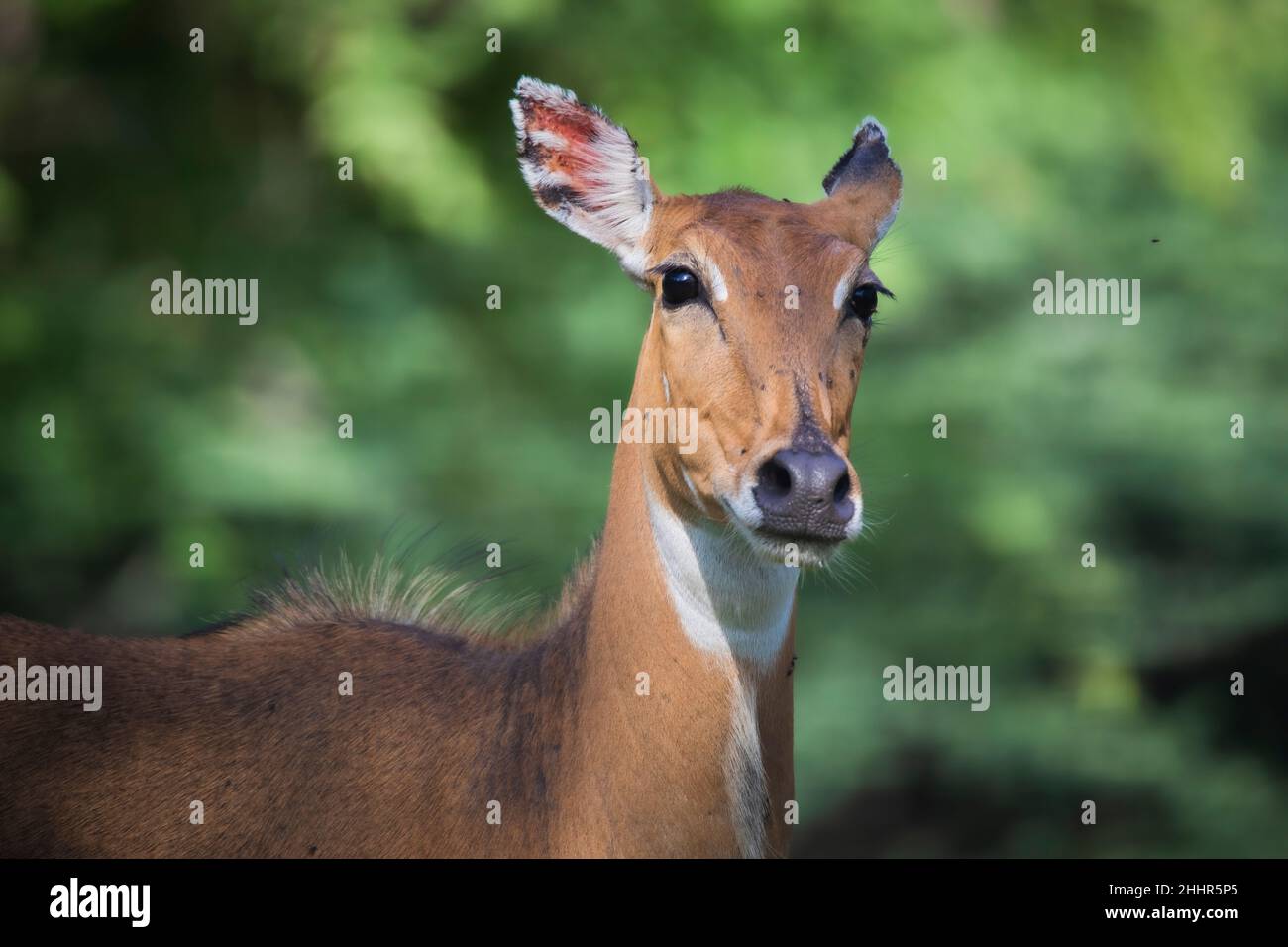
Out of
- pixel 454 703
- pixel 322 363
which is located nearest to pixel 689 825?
pixel 454 703

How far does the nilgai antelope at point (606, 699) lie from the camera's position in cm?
434

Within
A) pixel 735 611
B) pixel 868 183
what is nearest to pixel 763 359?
pixel 735 611

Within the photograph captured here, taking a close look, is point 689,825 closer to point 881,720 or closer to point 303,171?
point 881,720

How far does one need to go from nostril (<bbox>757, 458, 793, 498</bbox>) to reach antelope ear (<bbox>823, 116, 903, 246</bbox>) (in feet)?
3.93

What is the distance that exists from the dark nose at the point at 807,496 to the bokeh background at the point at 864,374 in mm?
4889

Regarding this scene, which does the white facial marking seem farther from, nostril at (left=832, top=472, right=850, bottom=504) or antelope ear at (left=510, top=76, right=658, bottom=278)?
nostril at (left=832, top=472, right=850, bottom=504)

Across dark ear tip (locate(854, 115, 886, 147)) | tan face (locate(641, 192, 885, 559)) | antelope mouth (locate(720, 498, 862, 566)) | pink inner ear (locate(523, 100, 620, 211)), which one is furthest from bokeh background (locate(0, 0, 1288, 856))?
antelope mouth (locate(720, 498, 862, 566))

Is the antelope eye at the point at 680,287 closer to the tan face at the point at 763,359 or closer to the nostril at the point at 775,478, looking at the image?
the tan face at the point at 763,359

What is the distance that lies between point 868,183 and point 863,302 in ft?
2.48

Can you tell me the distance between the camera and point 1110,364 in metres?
10.1

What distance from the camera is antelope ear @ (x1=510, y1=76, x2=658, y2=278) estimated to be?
192 inches

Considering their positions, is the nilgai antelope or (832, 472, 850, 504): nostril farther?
the nilgai antelope

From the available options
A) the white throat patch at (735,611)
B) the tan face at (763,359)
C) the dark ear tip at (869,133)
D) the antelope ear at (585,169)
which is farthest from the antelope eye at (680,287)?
the dark ear tip at (869,133)
